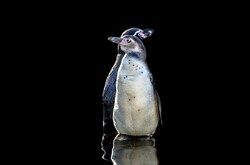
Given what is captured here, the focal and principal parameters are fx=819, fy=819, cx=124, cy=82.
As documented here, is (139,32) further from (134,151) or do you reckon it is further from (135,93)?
(134,151)

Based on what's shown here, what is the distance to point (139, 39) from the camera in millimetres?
6613

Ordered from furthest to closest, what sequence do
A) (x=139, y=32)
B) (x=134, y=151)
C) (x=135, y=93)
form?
1. (x=139, y=32)
2. (x=135, y=93)
3. (x=134, y=151)

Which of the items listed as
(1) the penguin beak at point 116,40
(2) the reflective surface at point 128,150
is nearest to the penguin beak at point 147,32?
(1) the penguin beak at point 116,40

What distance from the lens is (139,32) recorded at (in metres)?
6.74

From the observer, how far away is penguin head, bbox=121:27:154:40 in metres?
6.72

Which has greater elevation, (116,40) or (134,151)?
(116,40)

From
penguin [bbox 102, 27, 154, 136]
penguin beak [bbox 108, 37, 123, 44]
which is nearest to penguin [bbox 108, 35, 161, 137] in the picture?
penguin beak [bbox 108, 37, 123, 44]

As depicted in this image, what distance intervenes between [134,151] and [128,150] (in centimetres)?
6

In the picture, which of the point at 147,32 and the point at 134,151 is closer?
the point at 134,151

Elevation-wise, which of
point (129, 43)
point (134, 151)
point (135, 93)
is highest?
point (129, 43)

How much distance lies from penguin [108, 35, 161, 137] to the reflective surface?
9 centimetres

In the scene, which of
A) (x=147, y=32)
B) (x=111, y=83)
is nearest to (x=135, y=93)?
(x=111, y=83)

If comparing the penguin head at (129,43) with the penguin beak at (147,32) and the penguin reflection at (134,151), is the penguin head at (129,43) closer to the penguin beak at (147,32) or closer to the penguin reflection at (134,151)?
the penguin beak at (147,32)

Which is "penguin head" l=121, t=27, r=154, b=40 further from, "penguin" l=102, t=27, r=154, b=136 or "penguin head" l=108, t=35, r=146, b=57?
"penguin head" l=108, t=35, r=146, b=57
